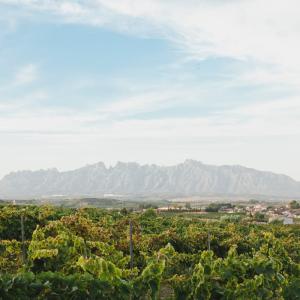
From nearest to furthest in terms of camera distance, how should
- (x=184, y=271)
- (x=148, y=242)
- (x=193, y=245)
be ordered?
(x=184, y=271) → (x=148, y=242) → (x=193, y=245)

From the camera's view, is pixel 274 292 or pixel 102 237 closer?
pixel 274 292

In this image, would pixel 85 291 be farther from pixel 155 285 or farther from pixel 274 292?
pixel 274 292

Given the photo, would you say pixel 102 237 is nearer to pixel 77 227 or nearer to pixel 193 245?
pixel 77 227

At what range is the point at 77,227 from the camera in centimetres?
1454

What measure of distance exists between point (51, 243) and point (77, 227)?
9.16 feet

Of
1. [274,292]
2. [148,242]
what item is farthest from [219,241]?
[274,292]

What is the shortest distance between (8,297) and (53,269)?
9.63 ft

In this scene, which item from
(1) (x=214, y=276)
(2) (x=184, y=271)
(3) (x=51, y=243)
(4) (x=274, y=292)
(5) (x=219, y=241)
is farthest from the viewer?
(5) (x=219, y=241)

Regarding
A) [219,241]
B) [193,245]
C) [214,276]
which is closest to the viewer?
[214,276]

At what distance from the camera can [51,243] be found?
38.6 feet

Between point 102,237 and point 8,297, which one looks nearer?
point 8,297

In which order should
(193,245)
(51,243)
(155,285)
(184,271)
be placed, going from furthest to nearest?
(193,245) → (184,271) → (51,243) → (155,285)

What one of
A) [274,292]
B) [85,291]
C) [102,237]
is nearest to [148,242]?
[102,237]

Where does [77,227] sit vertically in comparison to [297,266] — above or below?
above
